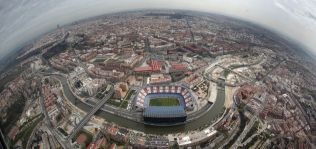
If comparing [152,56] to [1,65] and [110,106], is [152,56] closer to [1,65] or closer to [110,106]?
[110,106]

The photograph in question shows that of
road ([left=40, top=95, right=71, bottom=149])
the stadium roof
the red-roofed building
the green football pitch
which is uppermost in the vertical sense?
the red-roofed building

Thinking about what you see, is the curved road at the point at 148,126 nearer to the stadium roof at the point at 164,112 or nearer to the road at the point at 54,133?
the stadium roof at the point at 164,112

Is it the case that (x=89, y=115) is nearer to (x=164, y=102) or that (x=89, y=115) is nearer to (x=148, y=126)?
(x=148, y=126)

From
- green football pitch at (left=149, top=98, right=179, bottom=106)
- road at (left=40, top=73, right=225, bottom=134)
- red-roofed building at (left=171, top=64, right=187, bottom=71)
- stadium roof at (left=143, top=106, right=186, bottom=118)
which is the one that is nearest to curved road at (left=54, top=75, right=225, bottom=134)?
road at (left=40, top=73, right=225, bottom=134)

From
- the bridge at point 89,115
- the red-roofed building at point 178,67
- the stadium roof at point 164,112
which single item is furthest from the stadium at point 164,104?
the red-roofed building at point 178,67

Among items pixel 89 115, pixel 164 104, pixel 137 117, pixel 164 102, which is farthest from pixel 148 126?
pixel 89 115

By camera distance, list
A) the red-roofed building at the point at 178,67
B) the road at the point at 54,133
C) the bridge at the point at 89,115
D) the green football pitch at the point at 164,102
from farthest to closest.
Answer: the red-roofed building at the point at 178,67, the green football pitch at the point at 164,102, the bridge at the point at 89,115, the road at the point at 54,133

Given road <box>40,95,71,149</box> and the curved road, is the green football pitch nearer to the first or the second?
the curved road

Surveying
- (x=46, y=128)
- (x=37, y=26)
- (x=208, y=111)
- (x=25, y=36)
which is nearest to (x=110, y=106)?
(x=46, y=128)
